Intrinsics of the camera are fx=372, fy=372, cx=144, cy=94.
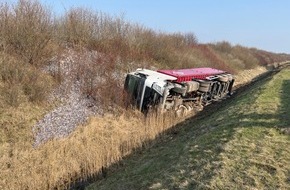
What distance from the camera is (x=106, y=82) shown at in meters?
15.8

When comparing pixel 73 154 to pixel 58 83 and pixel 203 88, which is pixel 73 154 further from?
pixel 203 88

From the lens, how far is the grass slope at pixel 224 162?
5.79 metres

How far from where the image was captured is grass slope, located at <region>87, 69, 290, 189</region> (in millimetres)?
5789

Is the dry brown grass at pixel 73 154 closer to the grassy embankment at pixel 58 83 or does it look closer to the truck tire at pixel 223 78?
the grassy embankment at pixel 58 83

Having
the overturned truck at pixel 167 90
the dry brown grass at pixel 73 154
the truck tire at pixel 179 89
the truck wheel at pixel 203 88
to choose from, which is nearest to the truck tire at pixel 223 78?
the overturned truck at pixel 167 90

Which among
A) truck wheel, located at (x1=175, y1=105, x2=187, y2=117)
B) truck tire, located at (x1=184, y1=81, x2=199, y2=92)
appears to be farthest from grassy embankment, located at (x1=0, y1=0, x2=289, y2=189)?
truck tire, located at (x1=184, y1=81, x2=199, y2=92)

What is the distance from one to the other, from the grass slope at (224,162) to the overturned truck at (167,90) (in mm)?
3025

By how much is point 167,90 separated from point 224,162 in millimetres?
6688

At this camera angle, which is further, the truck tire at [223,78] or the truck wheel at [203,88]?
the truck tire at [223,78]

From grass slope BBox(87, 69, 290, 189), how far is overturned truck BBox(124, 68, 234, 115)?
3025mm

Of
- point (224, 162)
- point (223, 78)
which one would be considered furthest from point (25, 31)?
point (224, 162)

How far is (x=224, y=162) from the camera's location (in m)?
6.46

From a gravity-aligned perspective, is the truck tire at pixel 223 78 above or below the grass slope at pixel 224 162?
above

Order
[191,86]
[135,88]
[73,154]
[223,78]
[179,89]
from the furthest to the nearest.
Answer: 1. [223,78]
2. [191,86]
3. [135,88]
4. [179,89]
5. [73,154]
